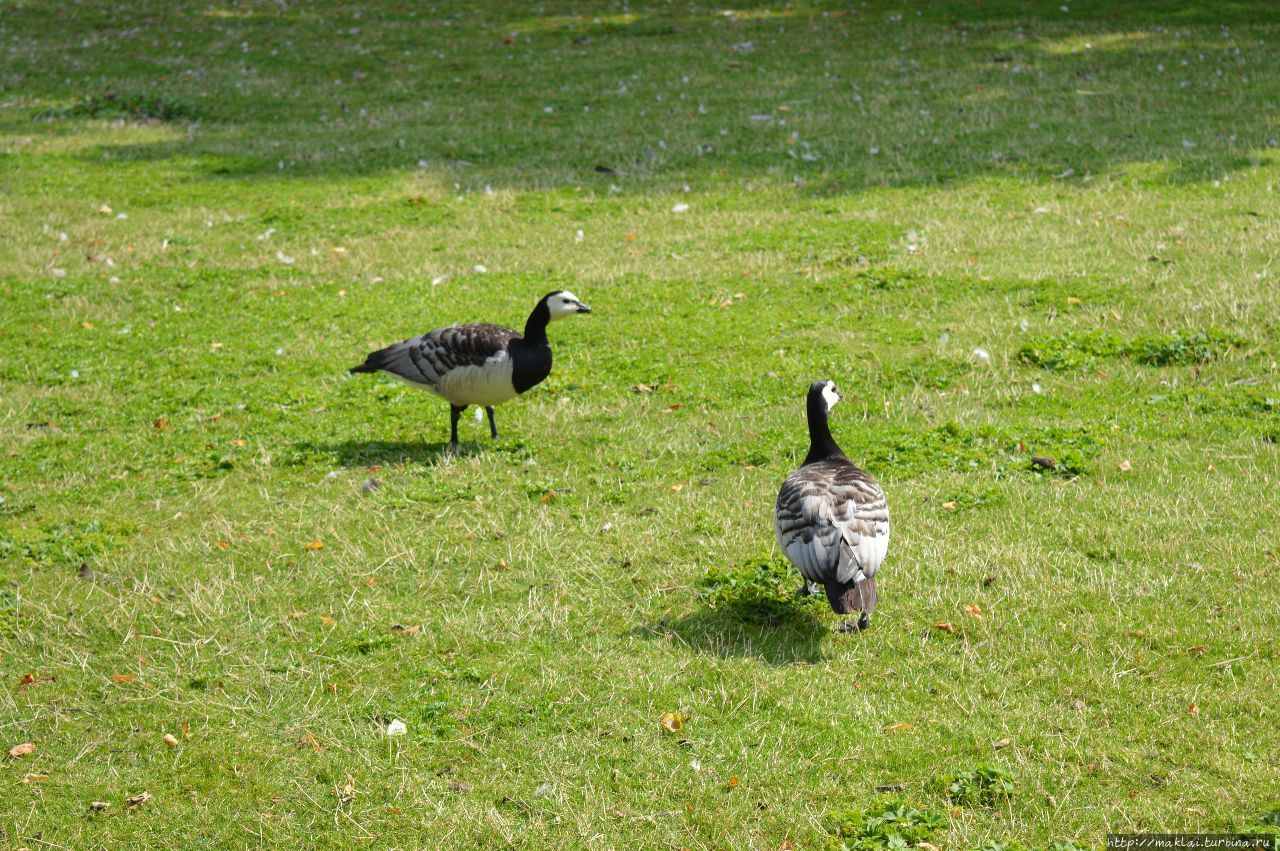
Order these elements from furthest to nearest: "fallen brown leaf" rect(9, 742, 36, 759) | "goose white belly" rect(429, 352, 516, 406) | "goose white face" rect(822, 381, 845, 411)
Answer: "goose white belly" rect(429, 352, 516, 406) < "goose white face" rect(822, 381, 845, 411) < "fallen brown leaf" rect(9, 742, 36, 759)

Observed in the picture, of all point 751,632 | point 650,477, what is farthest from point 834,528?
point 650,477

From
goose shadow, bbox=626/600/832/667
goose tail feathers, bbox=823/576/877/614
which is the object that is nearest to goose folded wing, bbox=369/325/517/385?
goose shadow, bbox=626/600/832/667

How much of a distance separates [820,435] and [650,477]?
229 cm

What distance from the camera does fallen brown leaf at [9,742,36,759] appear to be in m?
7.08

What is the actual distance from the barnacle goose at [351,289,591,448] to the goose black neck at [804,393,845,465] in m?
3.05

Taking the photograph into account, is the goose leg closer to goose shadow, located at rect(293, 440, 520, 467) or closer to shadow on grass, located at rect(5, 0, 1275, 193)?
goose shadow, located at rect(293, 440, 520, 467)

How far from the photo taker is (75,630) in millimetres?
8375

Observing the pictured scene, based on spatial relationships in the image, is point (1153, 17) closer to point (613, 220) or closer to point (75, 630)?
point (613, 220)

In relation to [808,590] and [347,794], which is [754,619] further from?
[347,794]

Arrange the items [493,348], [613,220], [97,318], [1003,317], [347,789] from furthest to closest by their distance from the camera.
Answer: [613,220] < [97,318] < [1003,317] < [493,348] < [347,789]

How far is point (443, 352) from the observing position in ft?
36.1

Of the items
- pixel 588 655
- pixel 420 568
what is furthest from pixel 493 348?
pixel 588 655

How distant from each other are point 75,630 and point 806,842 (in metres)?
5.31

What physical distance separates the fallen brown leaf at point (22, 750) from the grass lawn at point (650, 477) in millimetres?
35
